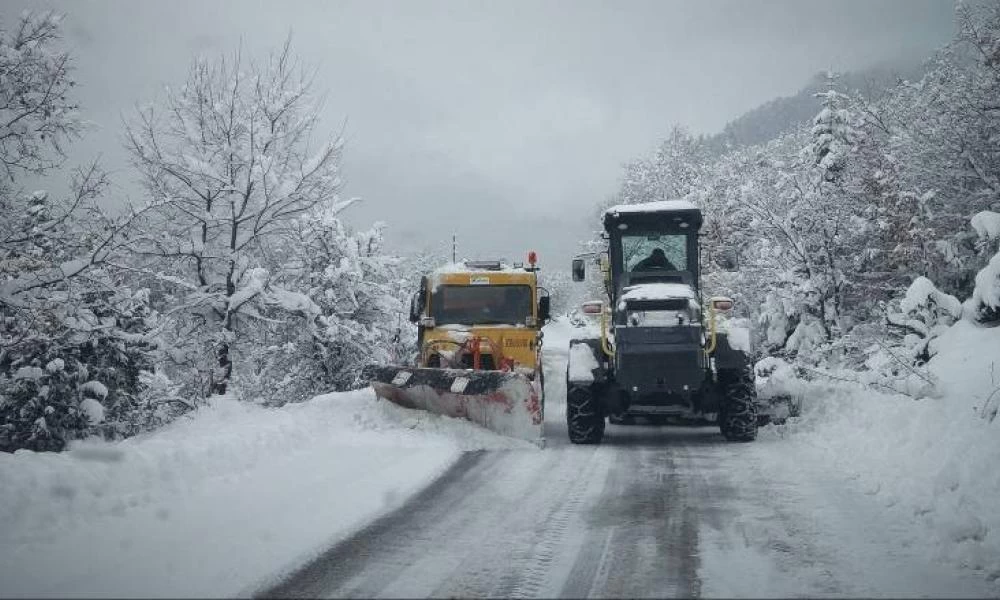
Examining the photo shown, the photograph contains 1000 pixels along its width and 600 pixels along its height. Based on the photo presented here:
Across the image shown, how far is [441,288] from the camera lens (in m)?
11.6

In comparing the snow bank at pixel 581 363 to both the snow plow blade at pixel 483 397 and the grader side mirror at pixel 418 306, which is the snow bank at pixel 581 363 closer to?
the snow plow blade at pixel 483 397

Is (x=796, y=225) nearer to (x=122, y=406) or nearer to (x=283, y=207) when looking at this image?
(x=283, y=207)

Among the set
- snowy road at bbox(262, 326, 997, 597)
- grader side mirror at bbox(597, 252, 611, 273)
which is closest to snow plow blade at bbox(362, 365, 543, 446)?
snowy road at bbox(262, 326, 997, 597)

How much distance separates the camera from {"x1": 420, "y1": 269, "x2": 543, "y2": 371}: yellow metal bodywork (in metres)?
11.0

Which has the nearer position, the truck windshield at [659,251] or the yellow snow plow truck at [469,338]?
the yellow snow plow truck at [469,338]

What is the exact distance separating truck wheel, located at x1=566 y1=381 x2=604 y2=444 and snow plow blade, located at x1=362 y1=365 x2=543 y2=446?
48cm

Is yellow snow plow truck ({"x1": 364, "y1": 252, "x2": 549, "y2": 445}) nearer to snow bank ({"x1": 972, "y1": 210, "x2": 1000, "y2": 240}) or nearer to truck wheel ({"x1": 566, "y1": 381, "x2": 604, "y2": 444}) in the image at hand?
truck wheel ({"x1": 566, "y1": 381, "x2": 604, "y2": 444})

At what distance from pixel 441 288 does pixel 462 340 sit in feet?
3.85

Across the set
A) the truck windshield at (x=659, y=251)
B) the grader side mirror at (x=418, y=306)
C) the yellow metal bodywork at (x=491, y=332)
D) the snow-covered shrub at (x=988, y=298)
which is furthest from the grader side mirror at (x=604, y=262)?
the snow-covered shrub at (x=988, y=298)

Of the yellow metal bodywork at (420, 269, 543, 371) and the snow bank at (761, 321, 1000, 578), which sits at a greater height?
the yellow metal bodywork at (420, 269, 543, 371)

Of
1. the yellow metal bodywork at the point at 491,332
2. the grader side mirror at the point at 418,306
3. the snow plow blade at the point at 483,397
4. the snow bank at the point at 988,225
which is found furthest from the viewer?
the grader side mirror at the point at 418,306

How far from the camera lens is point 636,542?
4.62 meters

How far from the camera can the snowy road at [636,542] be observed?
3750 millimetres

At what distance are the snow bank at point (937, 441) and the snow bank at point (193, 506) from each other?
413cm
